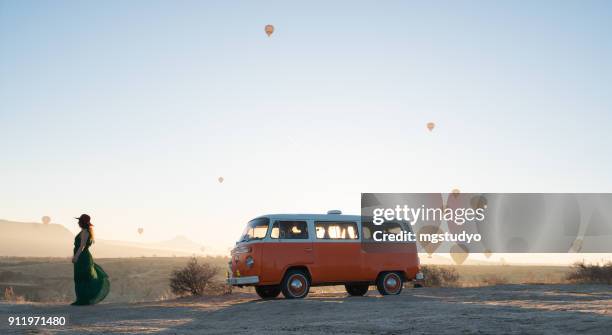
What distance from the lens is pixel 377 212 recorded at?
22000 mm

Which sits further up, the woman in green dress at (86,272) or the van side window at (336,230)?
the van side window at (336,230)

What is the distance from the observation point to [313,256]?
2023 centimetres

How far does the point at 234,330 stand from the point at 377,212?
9873 millimetres

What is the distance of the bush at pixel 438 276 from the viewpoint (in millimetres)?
29234

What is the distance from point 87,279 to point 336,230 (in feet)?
23.9

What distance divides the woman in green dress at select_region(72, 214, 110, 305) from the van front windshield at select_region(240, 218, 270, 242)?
4147 mm

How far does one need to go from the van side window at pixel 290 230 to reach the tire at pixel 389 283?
3122 millimetres

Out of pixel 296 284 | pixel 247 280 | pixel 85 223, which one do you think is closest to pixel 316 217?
pixel 296 284

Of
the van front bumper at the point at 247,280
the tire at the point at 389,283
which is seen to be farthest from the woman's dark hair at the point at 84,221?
the tire at the point at 389,283

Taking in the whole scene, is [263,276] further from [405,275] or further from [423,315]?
[423,315]

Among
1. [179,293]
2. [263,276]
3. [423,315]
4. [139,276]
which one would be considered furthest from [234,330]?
[139,276]

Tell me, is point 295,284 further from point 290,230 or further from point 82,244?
point 82,244

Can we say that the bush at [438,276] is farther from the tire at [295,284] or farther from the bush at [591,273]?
the tire at [295,284]

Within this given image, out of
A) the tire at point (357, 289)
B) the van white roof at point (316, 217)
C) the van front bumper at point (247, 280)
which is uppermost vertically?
the van white roof at point (316, 217)
